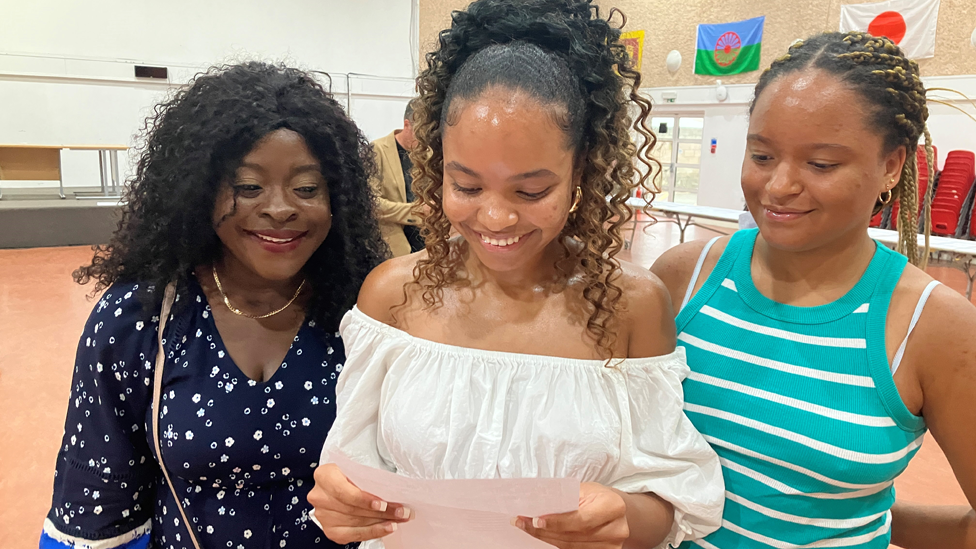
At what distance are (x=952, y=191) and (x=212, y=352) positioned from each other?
8.85m

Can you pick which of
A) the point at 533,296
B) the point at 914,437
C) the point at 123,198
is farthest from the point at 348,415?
the point at 914,437

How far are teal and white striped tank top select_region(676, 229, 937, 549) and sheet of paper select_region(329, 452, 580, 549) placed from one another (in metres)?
0.39

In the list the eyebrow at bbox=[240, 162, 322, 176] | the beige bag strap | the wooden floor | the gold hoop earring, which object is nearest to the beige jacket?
the wooden floor

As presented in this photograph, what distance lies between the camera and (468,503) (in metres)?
0.91

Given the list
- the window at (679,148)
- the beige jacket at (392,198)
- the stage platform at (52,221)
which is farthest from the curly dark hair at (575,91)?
the window at (679,148)

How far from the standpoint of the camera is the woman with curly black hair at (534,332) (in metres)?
1.00

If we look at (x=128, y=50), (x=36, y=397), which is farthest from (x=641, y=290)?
(x=128, y=50)

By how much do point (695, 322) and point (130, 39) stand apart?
38.9 feet

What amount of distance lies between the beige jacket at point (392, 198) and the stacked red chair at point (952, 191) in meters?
6.72

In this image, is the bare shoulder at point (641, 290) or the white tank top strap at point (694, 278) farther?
the white tank top strap at point (694, 278)

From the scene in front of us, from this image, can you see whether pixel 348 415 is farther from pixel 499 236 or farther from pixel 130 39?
pixel 130 39

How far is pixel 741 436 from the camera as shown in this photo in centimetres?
112

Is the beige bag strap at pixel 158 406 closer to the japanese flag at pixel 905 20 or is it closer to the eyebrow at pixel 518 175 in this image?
the eyebrow at pixel 518 175

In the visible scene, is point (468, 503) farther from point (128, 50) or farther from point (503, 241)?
point (128, 50)
